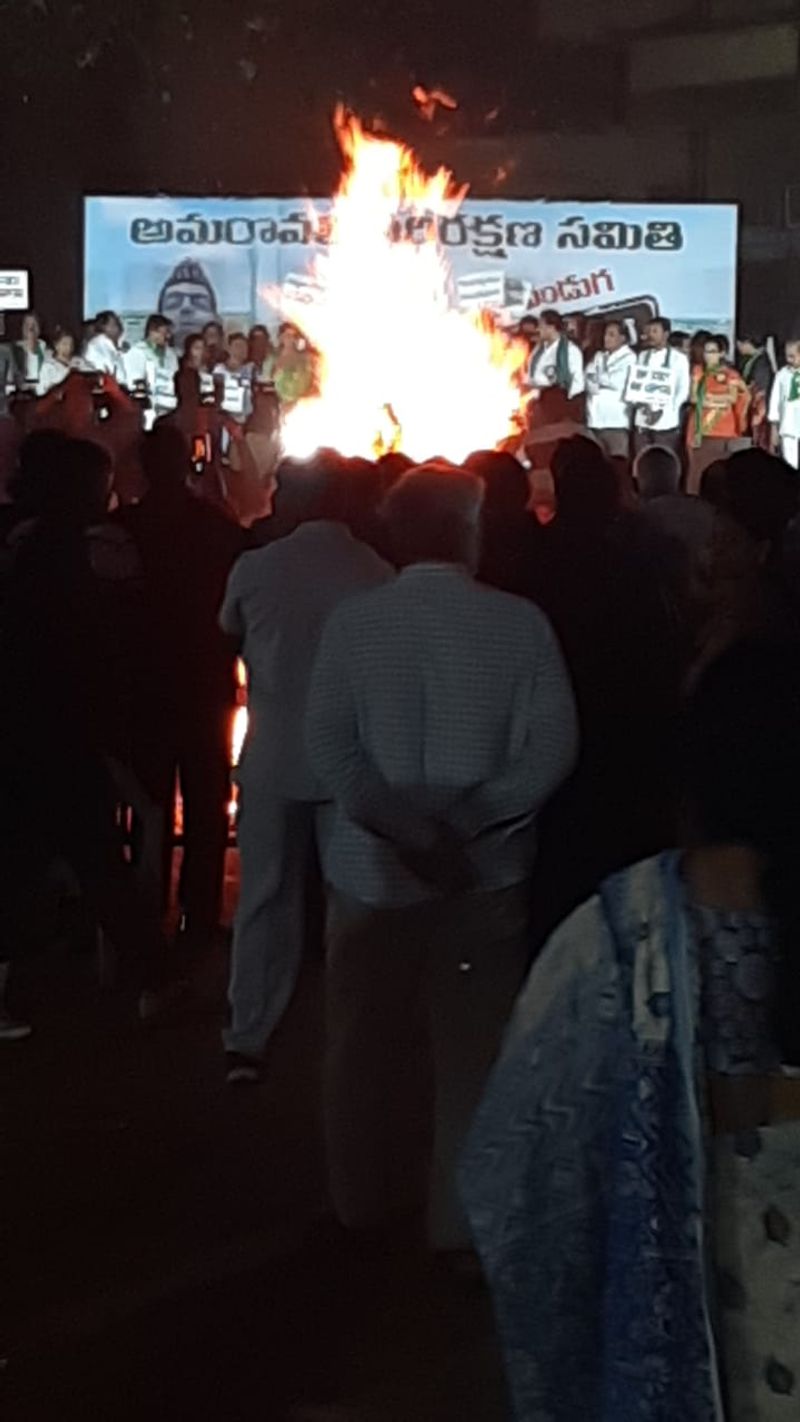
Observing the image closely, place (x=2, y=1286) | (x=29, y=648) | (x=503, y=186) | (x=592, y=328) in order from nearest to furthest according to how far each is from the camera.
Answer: (x=2, y=1286)
(x=29, y=648)
(x=592, y=328)
(x=503, y=186)

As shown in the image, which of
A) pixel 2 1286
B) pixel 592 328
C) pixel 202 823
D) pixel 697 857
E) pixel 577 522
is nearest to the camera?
pixel 697 857

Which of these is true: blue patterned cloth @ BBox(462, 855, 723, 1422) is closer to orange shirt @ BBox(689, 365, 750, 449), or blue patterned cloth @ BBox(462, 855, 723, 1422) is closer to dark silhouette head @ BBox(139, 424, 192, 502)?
dark silhouette head @ BBox(139, 424, 192, 502)

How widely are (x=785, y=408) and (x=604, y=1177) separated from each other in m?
20.0

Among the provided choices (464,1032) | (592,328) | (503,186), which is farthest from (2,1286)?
(503,186)

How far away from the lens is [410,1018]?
6.12 metres

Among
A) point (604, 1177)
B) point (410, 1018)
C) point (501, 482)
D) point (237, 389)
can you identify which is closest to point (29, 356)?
point (237, 389)

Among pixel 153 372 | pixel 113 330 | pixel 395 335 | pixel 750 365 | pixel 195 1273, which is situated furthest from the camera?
pixel 395 335

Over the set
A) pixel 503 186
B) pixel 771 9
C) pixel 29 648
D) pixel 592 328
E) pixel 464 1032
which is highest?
pixel 771 9

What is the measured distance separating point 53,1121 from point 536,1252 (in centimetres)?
405

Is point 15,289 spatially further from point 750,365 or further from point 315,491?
point 315,491

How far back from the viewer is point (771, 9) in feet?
90.3

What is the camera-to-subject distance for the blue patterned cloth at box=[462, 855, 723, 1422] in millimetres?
3211

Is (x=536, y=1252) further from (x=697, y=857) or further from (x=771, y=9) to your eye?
(x=771, y=9)

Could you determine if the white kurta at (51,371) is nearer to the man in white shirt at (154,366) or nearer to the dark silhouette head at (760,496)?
the man in white shirt at (154,366)
